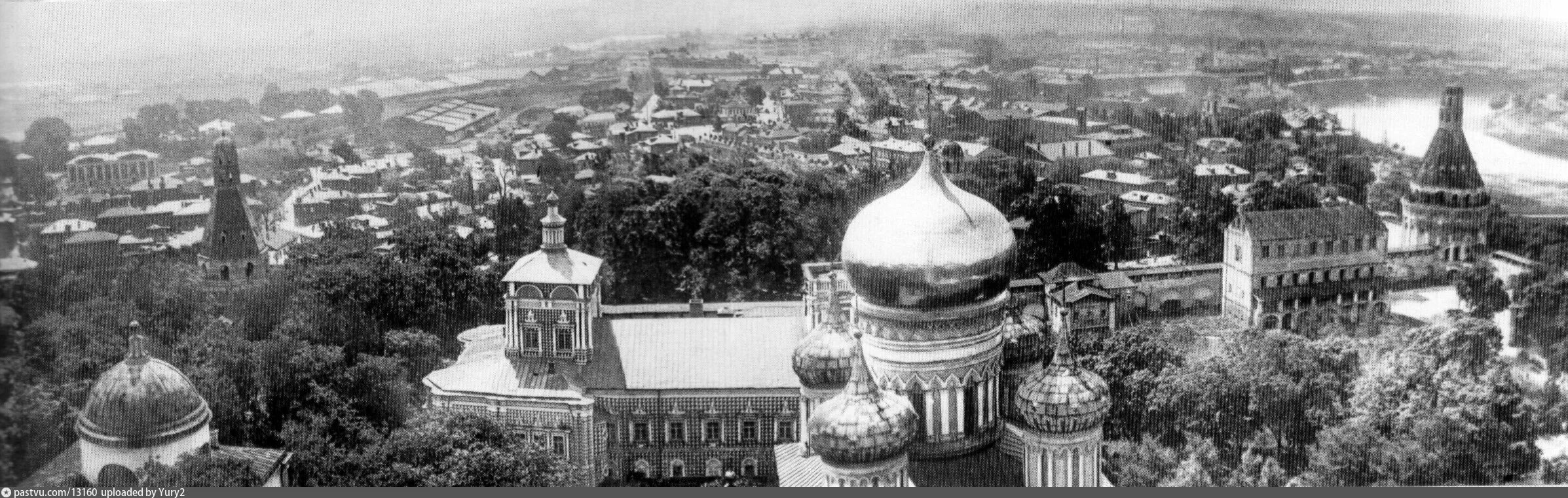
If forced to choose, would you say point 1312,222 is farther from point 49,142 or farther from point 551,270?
point 49,142

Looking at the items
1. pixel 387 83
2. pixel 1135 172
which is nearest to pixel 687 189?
pixel 387 83

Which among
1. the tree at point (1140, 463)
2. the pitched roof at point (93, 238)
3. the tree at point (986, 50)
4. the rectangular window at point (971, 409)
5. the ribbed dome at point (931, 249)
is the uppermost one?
the tree at point (986, 50)

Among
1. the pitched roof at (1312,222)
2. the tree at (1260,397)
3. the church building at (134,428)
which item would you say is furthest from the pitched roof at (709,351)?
the pitched roof at (1312,222)

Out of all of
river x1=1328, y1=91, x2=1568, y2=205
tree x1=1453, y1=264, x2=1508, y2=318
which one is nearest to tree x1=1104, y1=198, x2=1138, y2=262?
river x1=1328, y1=91, x2=1568, y2=205

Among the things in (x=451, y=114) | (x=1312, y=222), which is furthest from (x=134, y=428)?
(x=1312, y=222)

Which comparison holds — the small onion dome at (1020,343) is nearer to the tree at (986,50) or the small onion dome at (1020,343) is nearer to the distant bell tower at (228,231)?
the tree at (986,50)

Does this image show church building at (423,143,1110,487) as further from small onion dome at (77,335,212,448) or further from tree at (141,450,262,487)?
small onion dome at (77,335,212,448)
